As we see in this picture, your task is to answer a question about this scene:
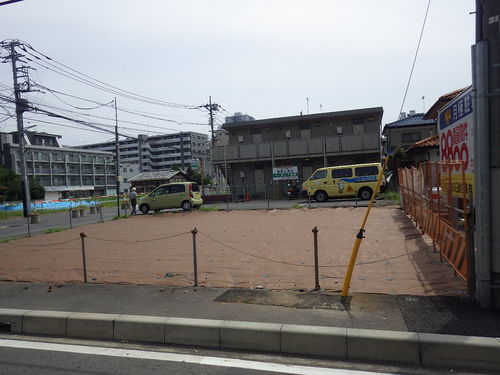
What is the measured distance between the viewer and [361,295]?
17.1 ft

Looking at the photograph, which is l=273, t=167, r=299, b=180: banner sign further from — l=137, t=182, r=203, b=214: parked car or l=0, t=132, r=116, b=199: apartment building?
l=0, t=132, r=116, b=199: apartment building

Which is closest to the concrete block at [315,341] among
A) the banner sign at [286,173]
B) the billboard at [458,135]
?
the billboard at [458,135]

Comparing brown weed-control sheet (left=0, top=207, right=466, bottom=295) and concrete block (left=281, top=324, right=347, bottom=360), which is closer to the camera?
concrete block (left=281, top=324, right=347, bottom=360)

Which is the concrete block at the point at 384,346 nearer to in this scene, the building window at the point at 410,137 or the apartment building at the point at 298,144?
the apartment building at the point at 298,144

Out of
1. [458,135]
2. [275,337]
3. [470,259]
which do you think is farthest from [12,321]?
[458,135]

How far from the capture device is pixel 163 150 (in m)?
113

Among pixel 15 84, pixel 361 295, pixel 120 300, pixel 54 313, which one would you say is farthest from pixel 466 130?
pixel 15 84

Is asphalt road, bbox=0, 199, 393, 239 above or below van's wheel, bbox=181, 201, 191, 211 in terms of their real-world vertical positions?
below

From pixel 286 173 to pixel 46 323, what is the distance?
25142 millimetres

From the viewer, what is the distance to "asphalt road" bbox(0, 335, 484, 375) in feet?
→ 11.9

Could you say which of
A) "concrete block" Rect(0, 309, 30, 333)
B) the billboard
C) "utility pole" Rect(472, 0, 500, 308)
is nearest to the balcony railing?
the billboard

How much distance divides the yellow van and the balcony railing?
662cm

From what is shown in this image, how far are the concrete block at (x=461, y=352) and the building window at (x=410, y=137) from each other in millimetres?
32152

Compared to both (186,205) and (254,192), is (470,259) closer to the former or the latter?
(186,205)
